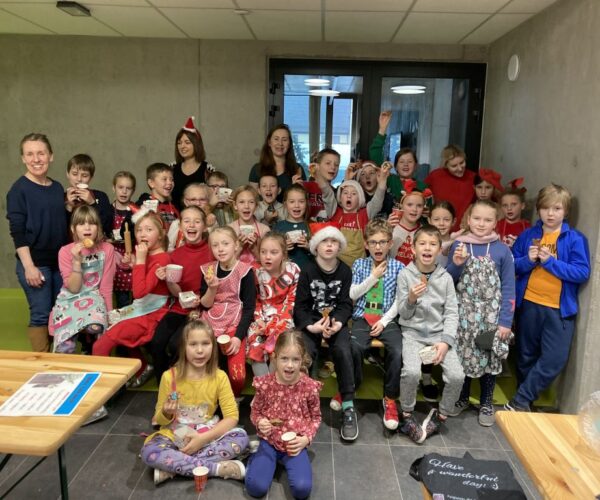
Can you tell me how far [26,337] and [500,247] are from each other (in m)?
4.07

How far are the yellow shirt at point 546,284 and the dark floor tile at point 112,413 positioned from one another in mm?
2838

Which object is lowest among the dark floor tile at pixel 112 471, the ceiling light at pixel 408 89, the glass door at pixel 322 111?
the dark floor tile at pixel 112 471

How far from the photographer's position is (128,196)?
12.9ft

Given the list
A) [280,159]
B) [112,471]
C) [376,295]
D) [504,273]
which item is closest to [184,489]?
[112,471]

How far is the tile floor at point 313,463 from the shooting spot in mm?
2510

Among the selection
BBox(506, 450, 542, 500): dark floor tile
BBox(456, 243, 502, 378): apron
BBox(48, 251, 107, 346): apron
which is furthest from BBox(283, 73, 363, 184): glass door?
BBox(506, 450, 542, 500): dark floor tile

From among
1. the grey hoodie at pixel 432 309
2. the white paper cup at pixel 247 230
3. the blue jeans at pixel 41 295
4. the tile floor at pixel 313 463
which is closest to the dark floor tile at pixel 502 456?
the tile floor at pixel 313 463

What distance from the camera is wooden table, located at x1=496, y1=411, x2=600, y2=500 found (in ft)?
4.48

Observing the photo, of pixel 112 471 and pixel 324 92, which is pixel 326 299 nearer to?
pixel 112 471

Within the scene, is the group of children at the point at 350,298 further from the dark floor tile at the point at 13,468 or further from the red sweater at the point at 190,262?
the dark floor tile at the point at 13,468

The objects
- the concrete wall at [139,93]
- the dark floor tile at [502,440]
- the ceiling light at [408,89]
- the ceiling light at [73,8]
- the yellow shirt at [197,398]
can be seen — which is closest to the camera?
the yellow shirt at [197,398]

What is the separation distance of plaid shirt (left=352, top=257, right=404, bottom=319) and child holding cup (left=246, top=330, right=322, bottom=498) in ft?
2.54

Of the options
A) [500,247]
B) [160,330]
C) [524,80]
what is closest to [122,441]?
[160,330]

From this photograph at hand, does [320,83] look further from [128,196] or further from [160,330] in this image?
[160,330]
